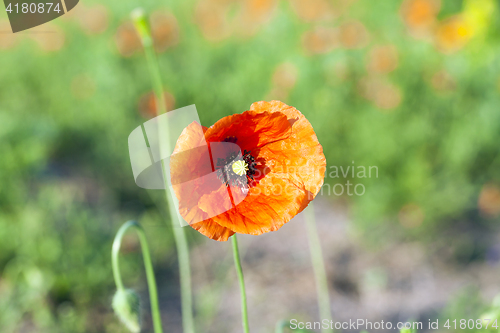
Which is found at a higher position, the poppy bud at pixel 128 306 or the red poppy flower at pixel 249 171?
the red poppy flower at pixel 249 171

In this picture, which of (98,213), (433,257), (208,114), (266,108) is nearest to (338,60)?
(208,114)

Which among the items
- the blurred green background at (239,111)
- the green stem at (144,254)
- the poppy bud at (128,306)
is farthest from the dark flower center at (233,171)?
the blurred green background at (239,111)

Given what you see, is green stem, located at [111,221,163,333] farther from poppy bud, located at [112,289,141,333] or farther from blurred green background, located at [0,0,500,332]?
blurred green background, located at [0,0,500,332]

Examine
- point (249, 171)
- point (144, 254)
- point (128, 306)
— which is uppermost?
point (249, 171)

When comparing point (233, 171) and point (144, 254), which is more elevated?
point (233, 171)

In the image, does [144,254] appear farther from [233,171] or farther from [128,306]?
[233,171]

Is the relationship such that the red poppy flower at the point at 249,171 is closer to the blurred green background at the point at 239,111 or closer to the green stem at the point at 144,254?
the green stem at the point at 144,254

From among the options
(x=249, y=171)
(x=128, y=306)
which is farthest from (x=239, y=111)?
(x=128, y=306)
